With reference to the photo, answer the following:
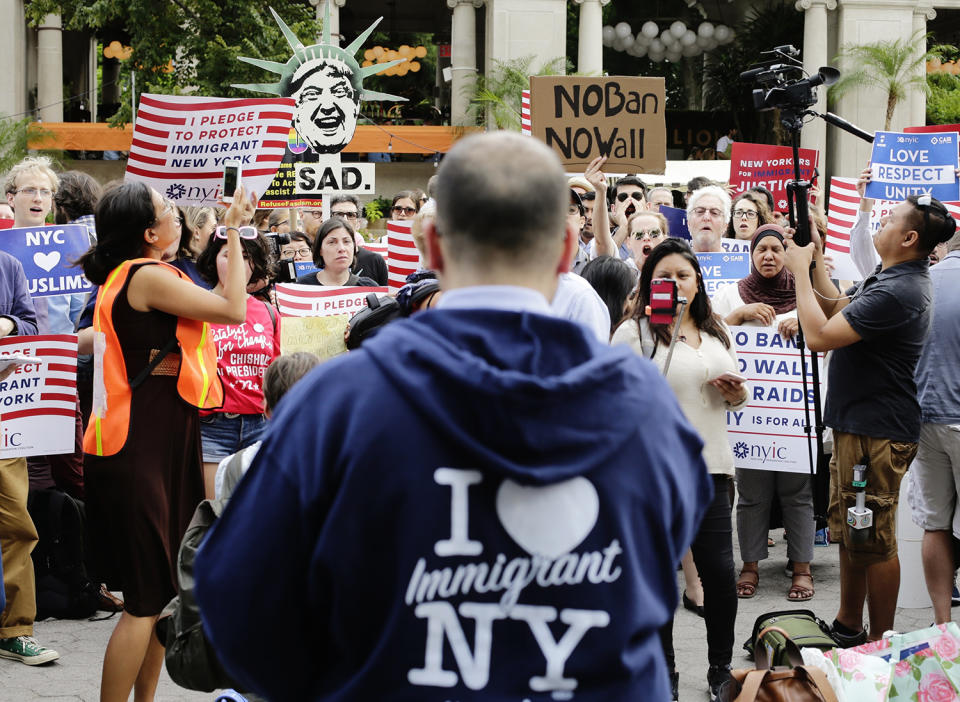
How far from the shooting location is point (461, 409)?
5.87 ft

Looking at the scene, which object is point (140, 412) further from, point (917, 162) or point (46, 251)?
point (917, 162)

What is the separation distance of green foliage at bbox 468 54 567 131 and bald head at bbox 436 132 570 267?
31.7m

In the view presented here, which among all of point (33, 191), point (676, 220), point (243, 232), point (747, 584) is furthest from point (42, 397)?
point (676, 220)

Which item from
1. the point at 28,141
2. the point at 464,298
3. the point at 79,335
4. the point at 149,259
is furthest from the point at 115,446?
the point at 28,141

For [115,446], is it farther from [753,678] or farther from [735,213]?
[735,213]

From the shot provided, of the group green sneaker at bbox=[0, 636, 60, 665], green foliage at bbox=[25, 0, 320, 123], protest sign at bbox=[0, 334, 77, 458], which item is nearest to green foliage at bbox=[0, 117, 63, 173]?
green foliage at bbox=[25, 0, 320, 123]

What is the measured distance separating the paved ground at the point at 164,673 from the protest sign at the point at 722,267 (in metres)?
2.01

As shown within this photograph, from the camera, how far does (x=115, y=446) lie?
4.54 m

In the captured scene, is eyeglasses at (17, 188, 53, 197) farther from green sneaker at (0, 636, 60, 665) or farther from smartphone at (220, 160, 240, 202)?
green sneaker at (0, 636, 60, 665)

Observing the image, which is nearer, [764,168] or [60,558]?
[60,558]

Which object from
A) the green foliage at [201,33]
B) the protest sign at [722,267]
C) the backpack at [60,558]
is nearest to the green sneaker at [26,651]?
the backpack at [60,558]

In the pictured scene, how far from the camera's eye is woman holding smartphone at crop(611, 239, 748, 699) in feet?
17.1

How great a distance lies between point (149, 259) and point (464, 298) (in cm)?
308

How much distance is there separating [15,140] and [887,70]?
2460cm
